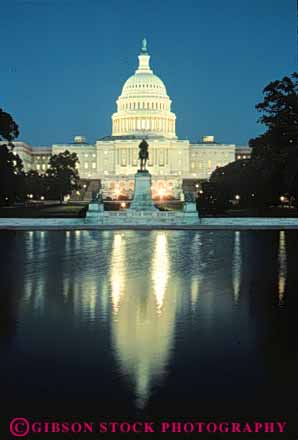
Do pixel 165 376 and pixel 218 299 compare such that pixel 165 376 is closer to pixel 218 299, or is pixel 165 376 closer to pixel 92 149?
pixel 218 299

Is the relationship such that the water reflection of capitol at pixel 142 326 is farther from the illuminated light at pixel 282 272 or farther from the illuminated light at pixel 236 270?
the illuminated light at pixel 282 272

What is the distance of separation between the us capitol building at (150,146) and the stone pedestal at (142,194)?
106821 mm

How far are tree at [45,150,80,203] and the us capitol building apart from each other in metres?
56.4

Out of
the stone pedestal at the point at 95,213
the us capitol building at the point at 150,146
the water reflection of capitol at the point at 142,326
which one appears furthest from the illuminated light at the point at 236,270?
the us capitol building at the point at 150,146

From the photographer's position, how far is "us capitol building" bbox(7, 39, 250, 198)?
176500 millimetres

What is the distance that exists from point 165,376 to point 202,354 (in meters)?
1.29

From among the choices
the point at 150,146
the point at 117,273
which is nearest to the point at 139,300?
the point at 117,273

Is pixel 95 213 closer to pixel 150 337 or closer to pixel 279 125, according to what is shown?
pixel 279 125

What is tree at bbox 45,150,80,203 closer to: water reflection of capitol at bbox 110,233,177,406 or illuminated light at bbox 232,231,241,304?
illuminated light at bbox 232,231,241,304

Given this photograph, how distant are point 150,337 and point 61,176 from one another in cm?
9395

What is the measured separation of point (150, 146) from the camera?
176 metres

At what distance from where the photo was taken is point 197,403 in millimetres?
8227

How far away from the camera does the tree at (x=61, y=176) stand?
102 meters

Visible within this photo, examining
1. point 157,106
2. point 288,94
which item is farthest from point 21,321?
point 157,106
